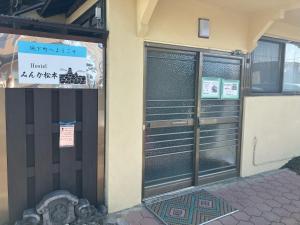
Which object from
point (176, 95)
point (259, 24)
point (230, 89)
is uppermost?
point (259, 24)

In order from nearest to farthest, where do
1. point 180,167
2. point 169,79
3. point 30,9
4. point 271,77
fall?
point 169,79 → point 180,167 → point 30,9 → point 271,77

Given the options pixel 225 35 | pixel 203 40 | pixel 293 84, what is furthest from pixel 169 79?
pixel 293 84

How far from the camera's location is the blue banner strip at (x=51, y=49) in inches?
98.3

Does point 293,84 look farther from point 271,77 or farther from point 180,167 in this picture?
point 180,167

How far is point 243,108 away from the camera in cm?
426

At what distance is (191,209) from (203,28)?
2392 mm

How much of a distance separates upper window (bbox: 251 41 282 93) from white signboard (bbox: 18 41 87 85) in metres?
2.94

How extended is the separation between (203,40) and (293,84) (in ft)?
8.20

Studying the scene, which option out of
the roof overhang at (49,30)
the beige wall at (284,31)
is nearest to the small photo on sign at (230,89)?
the beige wall at (284,31)

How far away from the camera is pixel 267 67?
4609 mm

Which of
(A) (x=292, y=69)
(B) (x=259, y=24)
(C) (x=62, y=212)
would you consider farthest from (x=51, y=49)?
(A) (x=292, y=69)

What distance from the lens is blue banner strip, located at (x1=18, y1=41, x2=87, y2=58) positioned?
2498 millimetres

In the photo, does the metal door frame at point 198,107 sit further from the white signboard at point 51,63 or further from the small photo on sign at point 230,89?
the white signboard at point 51,63

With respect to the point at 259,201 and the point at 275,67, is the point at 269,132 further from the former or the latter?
the point at 259,201
